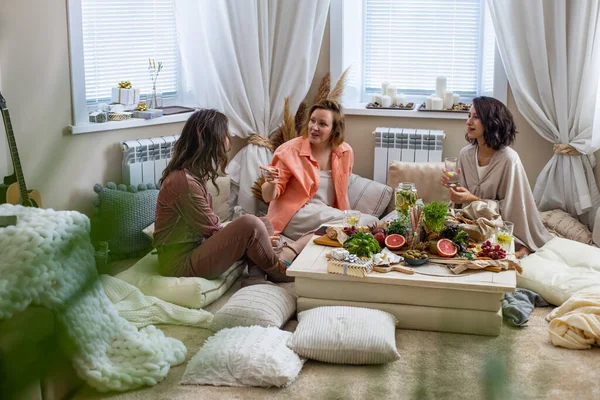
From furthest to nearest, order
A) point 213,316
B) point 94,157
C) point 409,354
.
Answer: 1. point 94,157
2. point 213,316
3. point 409,354

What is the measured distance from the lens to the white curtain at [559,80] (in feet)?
14.2

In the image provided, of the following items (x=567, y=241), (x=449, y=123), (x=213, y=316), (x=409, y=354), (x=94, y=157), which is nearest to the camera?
(x=409, y=354)

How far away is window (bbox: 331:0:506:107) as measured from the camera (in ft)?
16.0

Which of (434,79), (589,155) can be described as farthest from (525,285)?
(434,79)

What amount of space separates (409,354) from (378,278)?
0.34m

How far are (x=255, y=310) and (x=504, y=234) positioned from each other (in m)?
1.18

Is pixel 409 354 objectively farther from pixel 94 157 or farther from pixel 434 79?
pixel 434 79

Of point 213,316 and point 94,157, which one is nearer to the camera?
point 213,316

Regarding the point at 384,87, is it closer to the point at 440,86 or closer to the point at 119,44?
the point at 440,86

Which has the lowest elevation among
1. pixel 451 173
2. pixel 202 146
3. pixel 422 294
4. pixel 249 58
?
pixel 422 294

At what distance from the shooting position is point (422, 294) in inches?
129

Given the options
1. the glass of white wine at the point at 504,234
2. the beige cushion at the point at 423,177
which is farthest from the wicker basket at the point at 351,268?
the beige cushion at the point at 423,177

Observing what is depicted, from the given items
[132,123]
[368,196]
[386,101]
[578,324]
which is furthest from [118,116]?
[578,324]

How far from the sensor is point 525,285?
3.65 m
